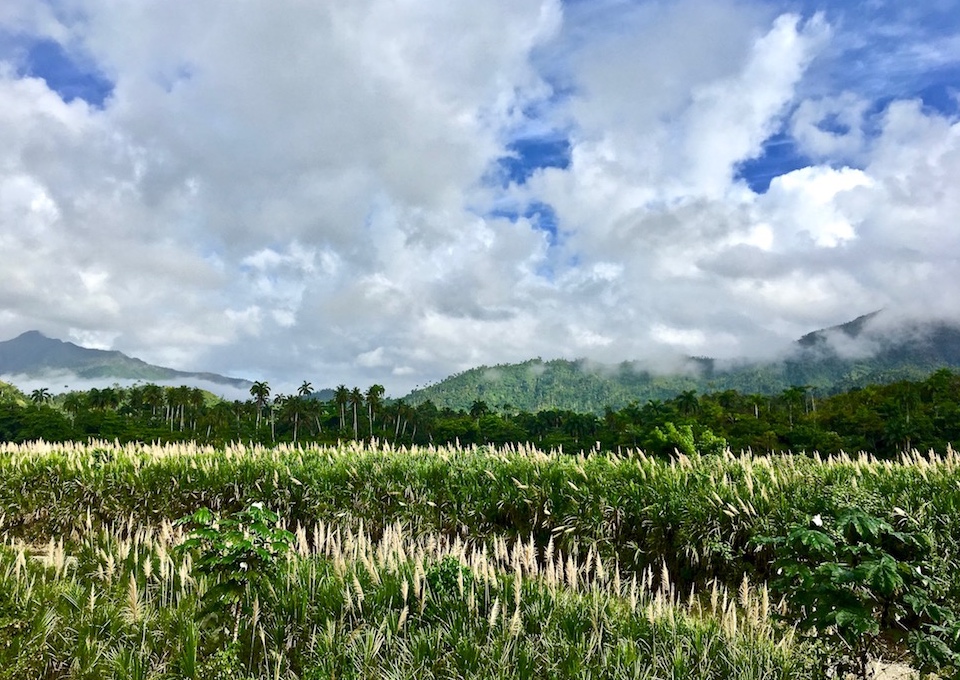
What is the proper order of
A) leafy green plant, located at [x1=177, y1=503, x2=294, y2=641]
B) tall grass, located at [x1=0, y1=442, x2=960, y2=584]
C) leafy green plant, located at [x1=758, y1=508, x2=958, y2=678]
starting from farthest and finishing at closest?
tall grass, located at [x1=0, y1=442, x2=960, y2=584] < leafy green plant, located at [x1=177, y1=503, x2=294, y2=641] < leafy green plant, located at [x1=758, y1=508, x2=958, y2=678]

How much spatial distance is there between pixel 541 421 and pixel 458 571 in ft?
310

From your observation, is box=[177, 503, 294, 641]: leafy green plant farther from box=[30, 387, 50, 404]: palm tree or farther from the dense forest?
box=[30, 387, 50, 404]: palm tree

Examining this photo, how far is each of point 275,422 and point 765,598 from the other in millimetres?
103435

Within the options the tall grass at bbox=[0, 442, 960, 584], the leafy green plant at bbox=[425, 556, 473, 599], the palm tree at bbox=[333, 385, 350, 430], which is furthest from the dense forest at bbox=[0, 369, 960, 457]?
the leafy green plant at bbox=[425, 556, 473, 599]

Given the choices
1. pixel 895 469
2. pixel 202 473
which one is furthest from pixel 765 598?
pixel 202 473

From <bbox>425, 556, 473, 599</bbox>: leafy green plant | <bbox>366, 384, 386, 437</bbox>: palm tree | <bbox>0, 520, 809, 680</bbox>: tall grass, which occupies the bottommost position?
<bbox>0, 520, 809, 680</bbox>: tall grass

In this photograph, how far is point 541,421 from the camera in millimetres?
97938

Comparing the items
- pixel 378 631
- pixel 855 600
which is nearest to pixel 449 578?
pixel 378 631

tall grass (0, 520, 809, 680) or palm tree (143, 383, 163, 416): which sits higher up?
palm tree (143, 383, 163, 416)

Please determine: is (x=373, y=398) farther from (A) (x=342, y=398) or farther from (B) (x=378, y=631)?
(B) (x=378, y=631)

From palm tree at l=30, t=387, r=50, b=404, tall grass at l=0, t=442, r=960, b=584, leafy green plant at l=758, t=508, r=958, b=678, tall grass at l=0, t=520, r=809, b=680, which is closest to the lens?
leafy green plant at l=758, t=508, r=958, b=678

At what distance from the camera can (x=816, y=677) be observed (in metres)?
3.61

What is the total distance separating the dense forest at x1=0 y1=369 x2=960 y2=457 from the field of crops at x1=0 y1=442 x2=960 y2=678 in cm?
1907

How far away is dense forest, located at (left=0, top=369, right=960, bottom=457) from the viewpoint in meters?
55.4
